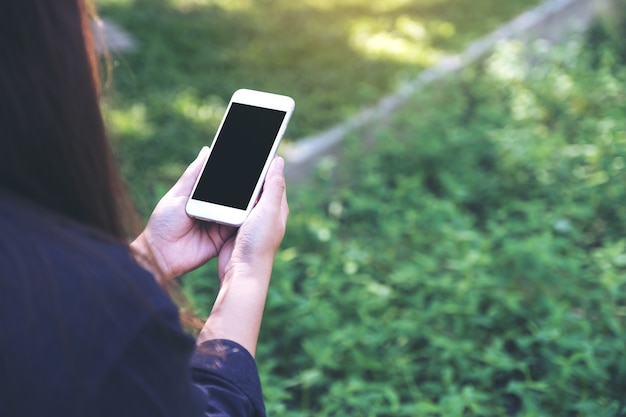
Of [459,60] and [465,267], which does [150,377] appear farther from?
[459,60]

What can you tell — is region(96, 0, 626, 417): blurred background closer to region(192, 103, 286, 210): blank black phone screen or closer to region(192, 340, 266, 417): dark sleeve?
region(192, 103, 286, 210): blank black phone screen

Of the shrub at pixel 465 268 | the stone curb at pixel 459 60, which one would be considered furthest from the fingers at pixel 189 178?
the stone curb at pixel 459 60

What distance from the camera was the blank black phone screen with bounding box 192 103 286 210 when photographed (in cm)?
179

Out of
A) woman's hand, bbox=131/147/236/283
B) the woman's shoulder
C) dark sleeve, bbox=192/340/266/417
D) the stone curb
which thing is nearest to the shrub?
the stone curb

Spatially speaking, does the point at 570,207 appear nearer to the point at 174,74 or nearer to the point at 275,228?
the point at 275,228

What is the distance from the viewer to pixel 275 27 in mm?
6055

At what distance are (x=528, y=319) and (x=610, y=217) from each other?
0.84m

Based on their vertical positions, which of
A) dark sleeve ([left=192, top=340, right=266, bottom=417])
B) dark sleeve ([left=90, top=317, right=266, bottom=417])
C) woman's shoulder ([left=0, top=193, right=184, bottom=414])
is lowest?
dark sleeve ([left=192, top=340, right=266, bottom=417])

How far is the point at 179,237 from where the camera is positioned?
1.72m

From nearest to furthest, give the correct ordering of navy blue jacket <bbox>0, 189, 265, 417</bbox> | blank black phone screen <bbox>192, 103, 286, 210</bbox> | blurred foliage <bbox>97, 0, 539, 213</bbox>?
navy blue jacket <bbox>0, 189, 265, 417</bbox>, blank black phone screen <bbox>192, 103, 286, 210</bbox>, blurred foliage <bbox>97, 0, 539, 213</bbox>

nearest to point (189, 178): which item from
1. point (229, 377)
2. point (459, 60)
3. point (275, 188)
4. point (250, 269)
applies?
point (275, 188)

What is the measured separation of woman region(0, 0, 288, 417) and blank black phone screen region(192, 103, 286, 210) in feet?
2.24

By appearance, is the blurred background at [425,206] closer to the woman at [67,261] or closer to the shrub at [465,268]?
the shrub at [465,268]

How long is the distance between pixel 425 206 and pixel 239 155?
1.88 metres
